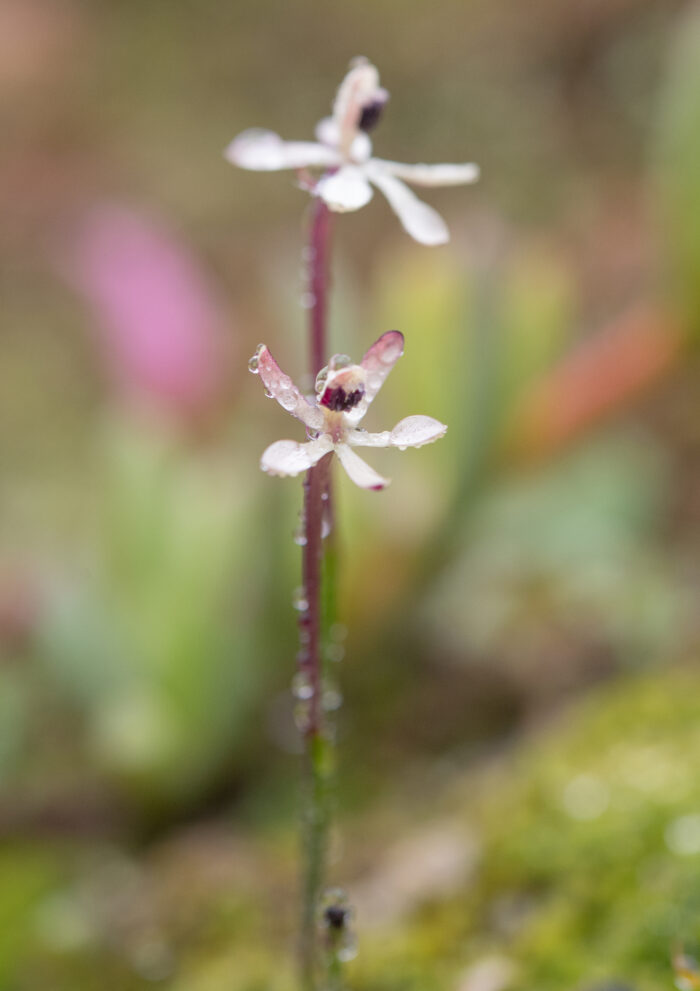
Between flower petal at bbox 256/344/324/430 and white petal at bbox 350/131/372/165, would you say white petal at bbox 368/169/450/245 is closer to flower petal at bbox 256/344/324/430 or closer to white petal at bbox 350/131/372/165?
white petal at bbox 350/131/372/165

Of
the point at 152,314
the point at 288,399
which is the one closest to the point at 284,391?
the point at 288,399

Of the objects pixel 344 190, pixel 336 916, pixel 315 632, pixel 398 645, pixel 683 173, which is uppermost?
pixel 683 173

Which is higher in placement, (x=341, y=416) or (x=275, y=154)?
(x=275, y=154)

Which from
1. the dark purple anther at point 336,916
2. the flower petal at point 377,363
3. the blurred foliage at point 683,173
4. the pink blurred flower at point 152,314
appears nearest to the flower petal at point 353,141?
the flower petal at point 377,363

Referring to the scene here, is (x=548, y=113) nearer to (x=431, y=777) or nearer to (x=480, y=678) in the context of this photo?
(x=480, y=678)

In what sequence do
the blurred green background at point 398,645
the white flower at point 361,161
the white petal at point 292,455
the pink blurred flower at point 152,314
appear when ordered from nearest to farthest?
the white petal at point 292,455 → the white flower at point 361,161 → the blurred green background at point 398,645 → the pink blurred flower at point 152,314

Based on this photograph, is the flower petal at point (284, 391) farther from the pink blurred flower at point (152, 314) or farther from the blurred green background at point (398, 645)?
the pink blurred flower at point (152, 314)

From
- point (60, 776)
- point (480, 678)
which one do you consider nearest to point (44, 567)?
point (60, 776)

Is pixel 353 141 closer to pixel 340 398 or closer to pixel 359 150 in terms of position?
pixel 359 150
